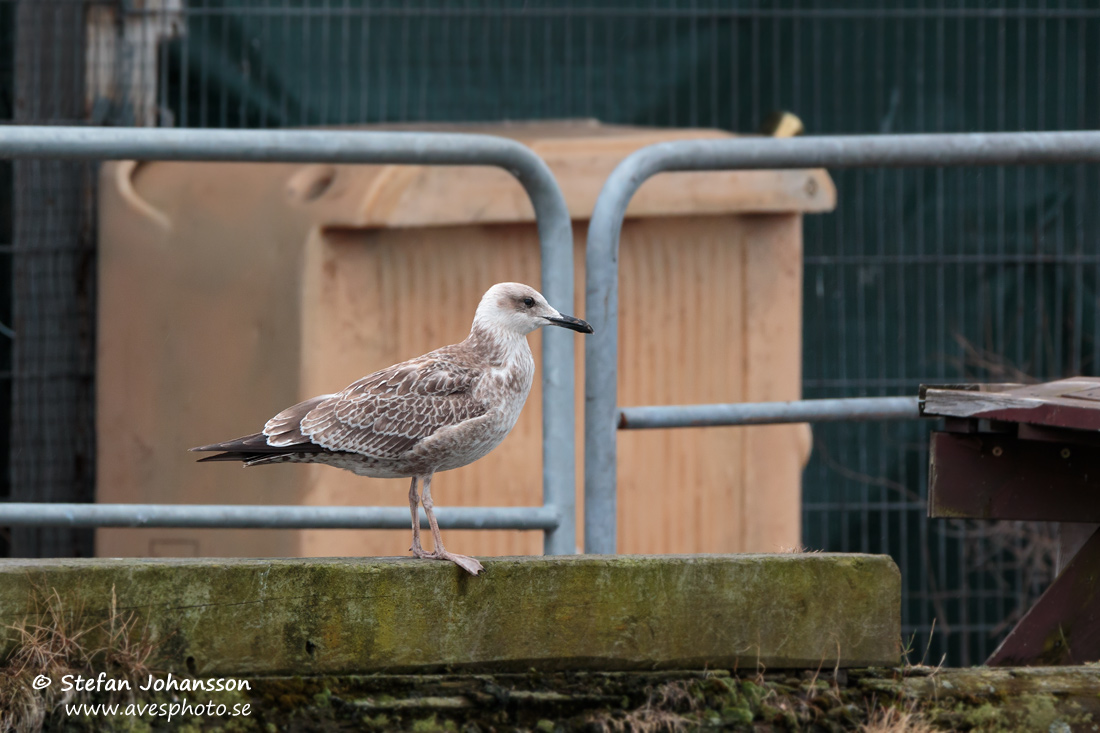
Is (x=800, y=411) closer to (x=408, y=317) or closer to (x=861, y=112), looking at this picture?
(x=408, y=317)

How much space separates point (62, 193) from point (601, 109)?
7.41ft

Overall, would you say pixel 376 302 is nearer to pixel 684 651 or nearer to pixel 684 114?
pixel 684 114

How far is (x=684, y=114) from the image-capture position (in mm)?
6348

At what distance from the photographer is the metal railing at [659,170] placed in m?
3.41

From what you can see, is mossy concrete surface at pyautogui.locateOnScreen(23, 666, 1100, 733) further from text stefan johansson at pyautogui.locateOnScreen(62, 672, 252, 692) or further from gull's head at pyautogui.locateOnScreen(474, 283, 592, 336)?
gull's head at pyautogui.locateOnScreen(474, 283, 592, 336)

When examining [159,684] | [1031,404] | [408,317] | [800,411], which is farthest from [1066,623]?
[408,317]

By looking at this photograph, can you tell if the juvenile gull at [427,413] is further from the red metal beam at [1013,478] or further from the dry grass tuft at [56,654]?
the red metal beam at [1013,478]

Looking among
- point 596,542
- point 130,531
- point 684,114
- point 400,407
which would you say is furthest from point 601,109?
point 400,407

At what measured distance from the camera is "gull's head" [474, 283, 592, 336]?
2.93m

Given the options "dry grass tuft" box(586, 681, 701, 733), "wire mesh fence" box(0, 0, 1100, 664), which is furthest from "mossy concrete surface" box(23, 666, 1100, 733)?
"wire mesh fence" box(0, 0, 1100, 664)

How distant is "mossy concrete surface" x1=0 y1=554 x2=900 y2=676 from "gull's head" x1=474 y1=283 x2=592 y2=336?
49cm

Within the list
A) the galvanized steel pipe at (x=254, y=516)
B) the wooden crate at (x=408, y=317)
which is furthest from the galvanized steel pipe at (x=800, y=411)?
the wooden crate at (x=408, y=317)

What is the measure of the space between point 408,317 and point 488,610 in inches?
102

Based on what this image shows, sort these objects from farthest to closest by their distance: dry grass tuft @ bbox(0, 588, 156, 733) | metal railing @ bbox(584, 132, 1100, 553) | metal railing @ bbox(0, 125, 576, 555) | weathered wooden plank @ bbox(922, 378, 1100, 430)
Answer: metal railing @ bbox(584, 132, 1100, 553)
metal railing @ bbox(0, 125, 576, 555)
weathered wooden plank @ bbox(922, 378, 1100, 430)
dry grass tuft @ bbox(0, 588, 156, 733)
